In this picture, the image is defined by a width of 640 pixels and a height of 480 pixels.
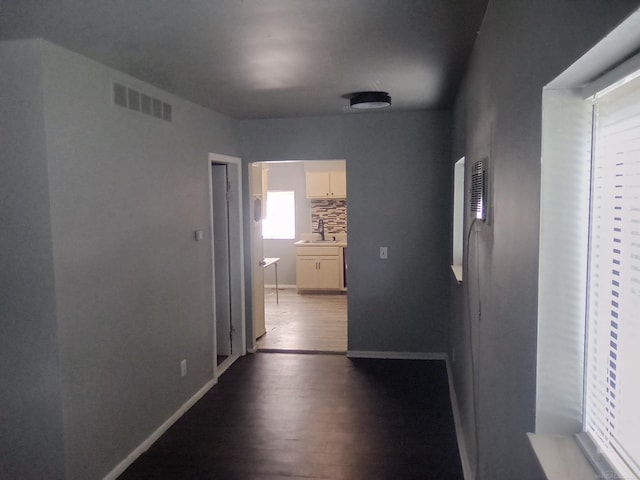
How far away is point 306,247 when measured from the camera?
8.36 meters

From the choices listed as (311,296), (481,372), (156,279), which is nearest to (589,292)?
(481,372)

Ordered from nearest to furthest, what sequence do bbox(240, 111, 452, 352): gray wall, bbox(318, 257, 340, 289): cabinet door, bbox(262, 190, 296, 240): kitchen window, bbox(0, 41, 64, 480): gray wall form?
bbox(0, 41, 64, 480): gray wall → bbox(240, 111, 452, 352): gray wall → bbox(318, 257, 340, 289): cabinet door → bbox(262, 190, 296, 240): kitchen window

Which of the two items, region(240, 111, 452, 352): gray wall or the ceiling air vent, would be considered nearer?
the ceiling air vent

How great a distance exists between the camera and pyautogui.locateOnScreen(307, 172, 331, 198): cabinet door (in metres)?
8.53

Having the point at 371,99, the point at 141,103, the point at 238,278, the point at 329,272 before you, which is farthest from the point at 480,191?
the point at 329,272

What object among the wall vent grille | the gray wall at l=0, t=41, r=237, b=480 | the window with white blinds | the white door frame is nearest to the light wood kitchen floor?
the white door frame

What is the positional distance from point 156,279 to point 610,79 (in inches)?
119

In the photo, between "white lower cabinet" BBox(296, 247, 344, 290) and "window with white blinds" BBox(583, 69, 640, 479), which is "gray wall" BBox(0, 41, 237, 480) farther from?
"white lower cabinet" BBox(296, 247, 344, 290)

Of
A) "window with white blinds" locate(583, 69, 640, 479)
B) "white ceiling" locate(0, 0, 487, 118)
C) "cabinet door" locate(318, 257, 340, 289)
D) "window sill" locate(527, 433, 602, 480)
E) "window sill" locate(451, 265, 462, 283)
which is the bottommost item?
"cabinet door" locate(318, 257, 340, 289)

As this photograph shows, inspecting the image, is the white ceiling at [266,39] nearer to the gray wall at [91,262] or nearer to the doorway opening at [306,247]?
the gray wall at [91,262]

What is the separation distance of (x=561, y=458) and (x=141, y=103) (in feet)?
10.1

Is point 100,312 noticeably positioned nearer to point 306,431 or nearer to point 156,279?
point 156,279

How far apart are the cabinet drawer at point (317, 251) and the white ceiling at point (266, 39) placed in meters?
4.75

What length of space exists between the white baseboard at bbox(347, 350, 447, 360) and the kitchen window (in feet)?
13.9
